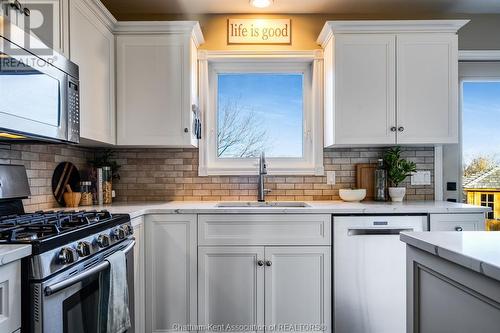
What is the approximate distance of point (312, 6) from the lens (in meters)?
2.67

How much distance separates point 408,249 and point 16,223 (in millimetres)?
1613

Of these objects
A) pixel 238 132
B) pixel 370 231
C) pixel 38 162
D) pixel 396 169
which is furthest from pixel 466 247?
pixel 38 162

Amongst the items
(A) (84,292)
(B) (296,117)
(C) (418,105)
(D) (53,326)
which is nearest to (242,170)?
(B) (296,117)

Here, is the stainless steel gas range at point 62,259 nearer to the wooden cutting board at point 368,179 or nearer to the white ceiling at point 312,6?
the white ceiling at point 312,6

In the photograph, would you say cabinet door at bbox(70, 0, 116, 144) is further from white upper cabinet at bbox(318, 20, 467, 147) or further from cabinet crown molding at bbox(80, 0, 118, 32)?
white upper cabinet at bbox(318, 20, 467, 147)

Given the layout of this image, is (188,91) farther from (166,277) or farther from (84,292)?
(84,292)

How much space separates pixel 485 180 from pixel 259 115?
6.57 ft

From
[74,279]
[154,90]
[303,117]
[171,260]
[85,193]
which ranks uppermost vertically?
[154,90]

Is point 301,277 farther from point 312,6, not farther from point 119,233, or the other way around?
point 312,6

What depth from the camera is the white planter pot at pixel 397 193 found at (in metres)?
2.53

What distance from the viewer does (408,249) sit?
126 centimetres

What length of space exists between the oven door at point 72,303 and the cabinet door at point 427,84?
2.15 meters

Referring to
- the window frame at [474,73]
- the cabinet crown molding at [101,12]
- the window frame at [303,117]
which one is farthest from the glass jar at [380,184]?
the cabinet crown molding at [101,12]

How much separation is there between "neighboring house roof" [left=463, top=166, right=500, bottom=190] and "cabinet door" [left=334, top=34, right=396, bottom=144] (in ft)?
3.15
